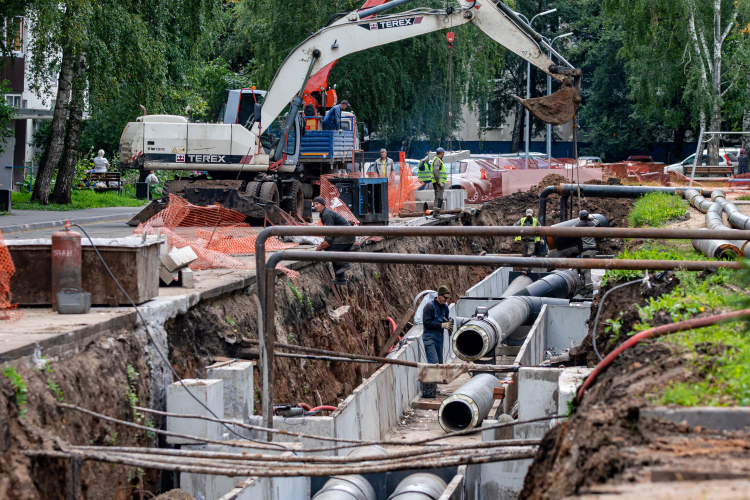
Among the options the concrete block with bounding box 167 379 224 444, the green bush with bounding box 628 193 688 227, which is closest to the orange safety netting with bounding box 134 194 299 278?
the concrete block with bounding box 167 379 224 444

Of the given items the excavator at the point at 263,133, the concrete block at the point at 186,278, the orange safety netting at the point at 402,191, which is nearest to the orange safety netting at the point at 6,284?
the concrete block at the point at 186,278

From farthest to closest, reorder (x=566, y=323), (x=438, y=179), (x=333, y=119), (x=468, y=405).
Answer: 1. (x=438, y=179)
2. (x=333, y=119)
3. (x=566, y=323)
4. (x=468, y=405)

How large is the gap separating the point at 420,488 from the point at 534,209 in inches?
767


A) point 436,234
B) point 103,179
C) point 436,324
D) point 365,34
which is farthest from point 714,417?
point 103,179

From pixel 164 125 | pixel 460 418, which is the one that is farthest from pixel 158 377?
pixel 164 125

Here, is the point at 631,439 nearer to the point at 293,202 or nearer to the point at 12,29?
the point at 293,202

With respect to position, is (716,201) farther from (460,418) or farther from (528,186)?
(528,186)

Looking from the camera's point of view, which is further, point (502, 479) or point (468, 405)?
point (468, 405)

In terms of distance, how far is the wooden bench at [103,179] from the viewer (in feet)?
98.1

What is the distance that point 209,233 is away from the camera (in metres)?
14.1

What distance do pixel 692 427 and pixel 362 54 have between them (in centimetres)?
3210

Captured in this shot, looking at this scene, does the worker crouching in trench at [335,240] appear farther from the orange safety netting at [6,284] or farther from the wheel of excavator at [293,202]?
the orange safety netting at [6,284]

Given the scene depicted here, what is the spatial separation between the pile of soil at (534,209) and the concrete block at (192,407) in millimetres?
15816

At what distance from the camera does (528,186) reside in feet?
95.2
